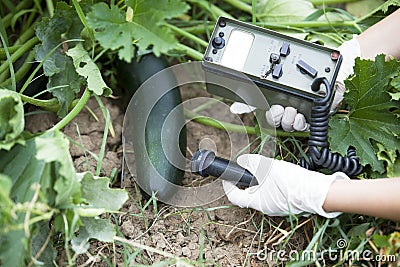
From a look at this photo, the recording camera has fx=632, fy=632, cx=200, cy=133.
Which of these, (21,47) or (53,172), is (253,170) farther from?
(21,47)

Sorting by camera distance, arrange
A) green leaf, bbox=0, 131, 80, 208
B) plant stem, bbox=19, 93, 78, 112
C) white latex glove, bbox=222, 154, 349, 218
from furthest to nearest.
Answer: plant stem, bbox=19, 93, 78, 112 < white latex glove, bbox=222, 154, 349, 218 < green leaf, bbox=0, 131, 80, 208

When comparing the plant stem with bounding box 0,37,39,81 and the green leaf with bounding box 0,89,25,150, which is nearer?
the green leaf with bounding box 0,89,25,150

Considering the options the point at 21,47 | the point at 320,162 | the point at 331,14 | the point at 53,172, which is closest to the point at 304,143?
the point at 320,162

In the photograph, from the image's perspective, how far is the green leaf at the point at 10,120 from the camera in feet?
4.89

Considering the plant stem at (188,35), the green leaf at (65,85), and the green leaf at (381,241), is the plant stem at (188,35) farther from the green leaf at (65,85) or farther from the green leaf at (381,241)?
the green leaf at (381,241)

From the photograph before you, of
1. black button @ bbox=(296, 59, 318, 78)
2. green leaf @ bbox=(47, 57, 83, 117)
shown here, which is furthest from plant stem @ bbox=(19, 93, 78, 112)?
black button @ bbox=(296, 59, 318, 78)

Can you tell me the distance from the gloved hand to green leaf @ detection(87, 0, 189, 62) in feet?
1.64

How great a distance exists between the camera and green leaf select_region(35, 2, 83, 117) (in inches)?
73.5

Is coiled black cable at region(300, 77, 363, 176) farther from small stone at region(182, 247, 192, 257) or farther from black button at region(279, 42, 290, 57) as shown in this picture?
small stone at region(182, 247, 192, 257)

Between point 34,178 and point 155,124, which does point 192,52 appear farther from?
point 34,178

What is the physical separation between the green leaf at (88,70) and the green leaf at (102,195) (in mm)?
316

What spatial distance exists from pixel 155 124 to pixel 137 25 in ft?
1.50

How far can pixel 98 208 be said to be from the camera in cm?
158

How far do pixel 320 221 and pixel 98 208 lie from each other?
607 mm
